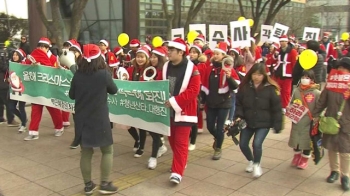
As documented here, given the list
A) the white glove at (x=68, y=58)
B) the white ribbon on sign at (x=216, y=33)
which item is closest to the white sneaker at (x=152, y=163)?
the white glove at (x=68, y=58)

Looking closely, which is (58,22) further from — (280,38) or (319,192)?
(319,192)

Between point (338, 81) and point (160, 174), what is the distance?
2.63 metres

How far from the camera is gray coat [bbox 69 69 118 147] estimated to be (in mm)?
4316

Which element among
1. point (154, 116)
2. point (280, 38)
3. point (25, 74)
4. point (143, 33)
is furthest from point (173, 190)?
point (143, 33)

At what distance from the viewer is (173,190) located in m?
4.71

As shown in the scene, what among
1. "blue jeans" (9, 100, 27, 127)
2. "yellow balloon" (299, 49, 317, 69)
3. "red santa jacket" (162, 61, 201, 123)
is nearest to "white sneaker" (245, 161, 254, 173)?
"red santa jacket" (162, 61, 201, 123)

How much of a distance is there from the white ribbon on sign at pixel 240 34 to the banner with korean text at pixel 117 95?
3071 mm

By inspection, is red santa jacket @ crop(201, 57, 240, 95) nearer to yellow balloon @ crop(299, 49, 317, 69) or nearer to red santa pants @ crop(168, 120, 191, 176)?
yellow balloon @ crop(299, 49, 317, 69)

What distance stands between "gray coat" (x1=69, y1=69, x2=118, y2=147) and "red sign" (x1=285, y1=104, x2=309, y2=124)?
258 cm

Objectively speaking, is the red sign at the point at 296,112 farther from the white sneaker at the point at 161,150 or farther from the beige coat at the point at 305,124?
the white sneaker at the point at 161,150

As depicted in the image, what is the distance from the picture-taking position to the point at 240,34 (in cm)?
796

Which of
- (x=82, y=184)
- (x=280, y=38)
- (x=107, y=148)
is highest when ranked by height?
(x=280, y=38)

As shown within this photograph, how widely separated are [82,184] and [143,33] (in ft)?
61.4

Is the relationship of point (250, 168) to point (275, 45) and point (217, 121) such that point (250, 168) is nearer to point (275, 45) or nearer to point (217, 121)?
point (217, 121)
